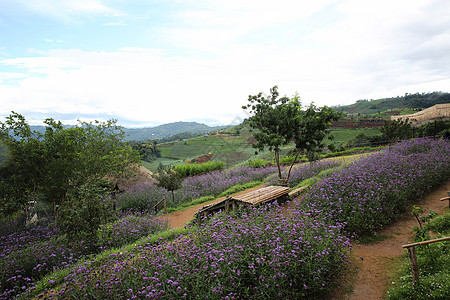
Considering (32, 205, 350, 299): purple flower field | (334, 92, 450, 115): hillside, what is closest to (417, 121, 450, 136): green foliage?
(334, 92, 450, 115): hillside

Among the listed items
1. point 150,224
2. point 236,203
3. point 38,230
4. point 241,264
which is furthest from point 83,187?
point 241,264

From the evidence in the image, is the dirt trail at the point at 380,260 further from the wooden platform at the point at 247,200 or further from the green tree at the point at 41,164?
the green tree at the point at 41,164

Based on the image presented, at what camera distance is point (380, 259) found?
14.8 ft

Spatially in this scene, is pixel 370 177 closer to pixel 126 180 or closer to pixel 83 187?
pixel 83 187

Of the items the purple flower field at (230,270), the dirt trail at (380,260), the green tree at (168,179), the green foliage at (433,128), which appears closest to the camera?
the purple flower field at (230,270)

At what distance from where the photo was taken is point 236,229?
4.26 meters

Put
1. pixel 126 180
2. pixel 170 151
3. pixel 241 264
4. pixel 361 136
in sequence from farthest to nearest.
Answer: pixel 170 151 < pixel 361 136 < pixel 126 180 < pixel 241 264

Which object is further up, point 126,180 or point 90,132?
point 90,132

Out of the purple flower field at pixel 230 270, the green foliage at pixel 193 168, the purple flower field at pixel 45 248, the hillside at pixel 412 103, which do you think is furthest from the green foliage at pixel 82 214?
the hillside at pixel 412 103

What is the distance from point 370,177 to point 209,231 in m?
5.90

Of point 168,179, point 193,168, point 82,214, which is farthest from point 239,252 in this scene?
point 193,168

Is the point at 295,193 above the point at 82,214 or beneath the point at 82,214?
beneath

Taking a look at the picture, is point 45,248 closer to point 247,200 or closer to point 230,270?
point 230,270

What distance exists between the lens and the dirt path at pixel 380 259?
3664 mm
